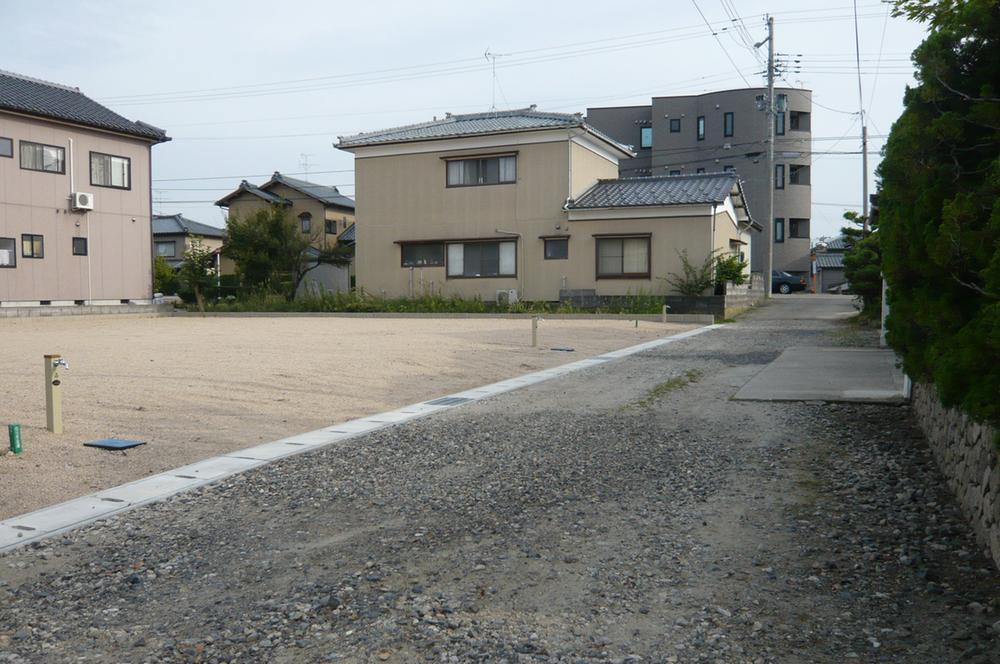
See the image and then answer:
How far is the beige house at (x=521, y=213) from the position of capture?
23.5m

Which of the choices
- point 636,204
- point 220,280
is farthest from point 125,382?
point 220,280

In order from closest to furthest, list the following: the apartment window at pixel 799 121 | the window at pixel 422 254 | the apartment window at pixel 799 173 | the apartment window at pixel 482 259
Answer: the apartment window at pixel 482 259 → the window at pixel 422 254 → the apartment window at pixel 799 173 → the apartment window at pixel 799 121

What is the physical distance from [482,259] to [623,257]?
4.63 meters

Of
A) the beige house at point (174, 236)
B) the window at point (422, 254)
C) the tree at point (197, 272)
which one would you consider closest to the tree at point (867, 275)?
the window at point (422, 254)

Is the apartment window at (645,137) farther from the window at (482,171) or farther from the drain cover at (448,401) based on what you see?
the drain cover at (448,401)

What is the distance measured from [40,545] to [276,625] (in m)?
1.71

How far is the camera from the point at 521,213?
2511 cm

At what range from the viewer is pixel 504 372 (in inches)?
419

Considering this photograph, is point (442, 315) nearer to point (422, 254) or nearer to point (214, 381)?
point (422, 254)

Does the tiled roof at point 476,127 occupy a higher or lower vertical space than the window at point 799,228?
higher

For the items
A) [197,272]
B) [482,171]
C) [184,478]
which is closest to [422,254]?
[482,171]

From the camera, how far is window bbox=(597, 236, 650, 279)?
77.5 feet

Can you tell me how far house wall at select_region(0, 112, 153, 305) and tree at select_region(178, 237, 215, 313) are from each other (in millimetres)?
1238

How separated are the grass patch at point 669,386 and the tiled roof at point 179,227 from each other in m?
38.4
